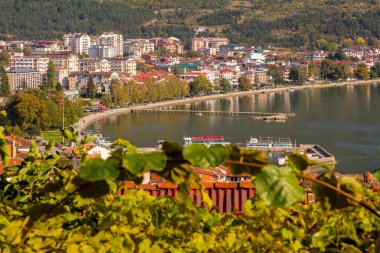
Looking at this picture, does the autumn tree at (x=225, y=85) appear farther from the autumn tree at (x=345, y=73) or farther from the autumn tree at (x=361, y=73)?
the autumn tree at (x=361, y=73)

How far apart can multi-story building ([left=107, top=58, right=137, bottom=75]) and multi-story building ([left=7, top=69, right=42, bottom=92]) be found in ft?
9.99

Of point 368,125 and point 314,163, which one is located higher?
point 314,163

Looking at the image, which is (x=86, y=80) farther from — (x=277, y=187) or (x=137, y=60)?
(x=277, y=187)

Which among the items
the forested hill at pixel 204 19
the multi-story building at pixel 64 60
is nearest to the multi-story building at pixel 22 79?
the multi-story building at pixel 64 60

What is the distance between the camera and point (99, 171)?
0.54 metres

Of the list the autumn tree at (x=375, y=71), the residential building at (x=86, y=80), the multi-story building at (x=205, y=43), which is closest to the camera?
the residential building at (x=86, y=80)

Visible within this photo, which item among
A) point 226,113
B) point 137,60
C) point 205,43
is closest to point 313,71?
point 137,60

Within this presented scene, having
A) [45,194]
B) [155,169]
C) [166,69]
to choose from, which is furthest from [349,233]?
[166,69]

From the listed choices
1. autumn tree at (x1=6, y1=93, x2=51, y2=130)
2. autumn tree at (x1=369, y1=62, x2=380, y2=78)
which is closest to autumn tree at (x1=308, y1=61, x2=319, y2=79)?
autumn tree at (x1=369, y1=62, x2=380, y2=78)

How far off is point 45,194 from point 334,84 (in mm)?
19368

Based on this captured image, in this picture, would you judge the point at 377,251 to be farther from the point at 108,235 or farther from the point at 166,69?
the point at 166,69

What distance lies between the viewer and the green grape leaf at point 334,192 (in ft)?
1.88

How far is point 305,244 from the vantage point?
2.09ft

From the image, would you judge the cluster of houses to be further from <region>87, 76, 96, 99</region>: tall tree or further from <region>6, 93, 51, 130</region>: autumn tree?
<region>6, 93, 51, 130</region>: autumn tree
